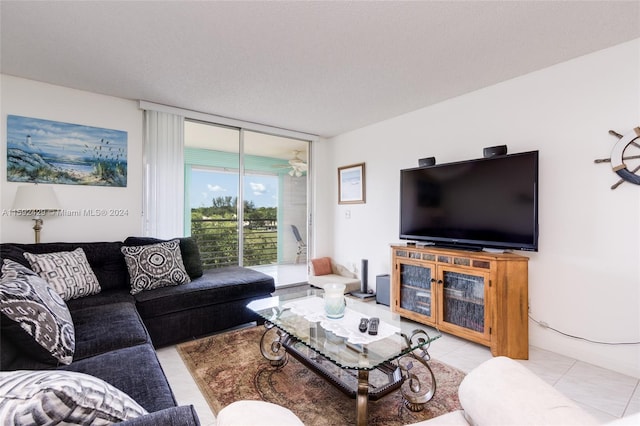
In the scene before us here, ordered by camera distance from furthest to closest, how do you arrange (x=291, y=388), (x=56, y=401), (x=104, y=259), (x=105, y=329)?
(x=104, y=259) < (x=291, y=388) < (x=105, y=329) < (x=56, y=401)

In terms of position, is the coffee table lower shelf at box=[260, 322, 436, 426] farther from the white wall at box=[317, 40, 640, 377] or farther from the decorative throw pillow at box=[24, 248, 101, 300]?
the decorative throw pillow at box=[24, 248, 101, 300]

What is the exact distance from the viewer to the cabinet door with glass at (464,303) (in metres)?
2.55

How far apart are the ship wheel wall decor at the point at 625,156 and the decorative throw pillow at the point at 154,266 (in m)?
3.65

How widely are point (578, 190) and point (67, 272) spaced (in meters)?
4.08

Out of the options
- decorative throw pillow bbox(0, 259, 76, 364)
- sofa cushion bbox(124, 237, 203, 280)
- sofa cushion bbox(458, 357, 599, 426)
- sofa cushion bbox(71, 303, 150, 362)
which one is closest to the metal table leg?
sofa cushion bbox(458, 357, 599, 426)

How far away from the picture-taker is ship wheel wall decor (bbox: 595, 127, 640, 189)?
2.13 meters

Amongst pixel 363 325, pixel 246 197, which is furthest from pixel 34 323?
pixel 246 197

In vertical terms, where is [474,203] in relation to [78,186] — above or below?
below

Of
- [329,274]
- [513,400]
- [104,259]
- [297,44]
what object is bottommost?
[329,274]

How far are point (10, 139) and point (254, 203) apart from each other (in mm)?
2500

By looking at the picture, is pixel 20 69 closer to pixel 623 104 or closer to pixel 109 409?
pixel 109 409

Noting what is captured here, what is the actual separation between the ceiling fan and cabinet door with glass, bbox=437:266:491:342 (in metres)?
2.72

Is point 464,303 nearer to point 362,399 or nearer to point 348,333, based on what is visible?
point 348,333

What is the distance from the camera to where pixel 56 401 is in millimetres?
651
